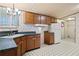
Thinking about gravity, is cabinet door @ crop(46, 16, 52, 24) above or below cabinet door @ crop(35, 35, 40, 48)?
above

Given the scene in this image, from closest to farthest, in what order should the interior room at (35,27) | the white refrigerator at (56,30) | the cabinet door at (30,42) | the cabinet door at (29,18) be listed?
the interior room at (35,27) → the cabinet door at (30,42) → the cabinet door at (29,18) → the white refrigerator at (56,30)

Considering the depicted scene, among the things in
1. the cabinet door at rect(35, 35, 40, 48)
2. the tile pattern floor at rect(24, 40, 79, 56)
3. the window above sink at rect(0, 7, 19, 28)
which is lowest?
the tile pattern floor at rect(24, 40, 79, 56)

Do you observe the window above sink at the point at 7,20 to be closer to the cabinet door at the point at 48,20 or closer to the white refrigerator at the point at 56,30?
the cabinet door at the point at 48,20

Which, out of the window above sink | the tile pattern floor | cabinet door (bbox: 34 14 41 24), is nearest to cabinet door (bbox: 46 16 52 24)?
cabinet door (bbox: 34 14 41 24)

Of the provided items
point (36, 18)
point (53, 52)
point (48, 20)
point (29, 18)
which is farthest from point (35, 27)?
point (53, 52)

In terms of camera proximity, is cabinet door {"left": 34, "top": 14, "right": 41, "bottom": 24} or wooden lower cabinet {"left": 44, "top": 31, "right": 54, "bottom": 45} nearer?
cabinet door {"left": 34, "top": 14, "right": 41, "bottom": 24}

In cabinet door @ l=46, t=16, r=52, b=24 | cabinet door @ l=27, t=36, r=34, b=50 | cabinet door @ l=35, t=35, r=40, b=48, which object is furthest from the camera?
cabinet door @ l=46, t=16, r=52, b=24

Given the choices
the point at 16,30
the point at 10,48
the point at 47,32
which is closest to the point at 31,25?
the point at 16,30

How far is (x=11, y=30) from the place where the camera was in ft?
10.4

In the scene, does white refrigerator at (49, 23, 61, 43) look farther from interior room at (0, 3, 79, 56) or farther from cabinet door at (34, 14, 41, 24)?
cabinet door at (34, 14, 41, 24)

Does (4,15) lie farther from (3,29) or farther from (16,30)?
(16,30)

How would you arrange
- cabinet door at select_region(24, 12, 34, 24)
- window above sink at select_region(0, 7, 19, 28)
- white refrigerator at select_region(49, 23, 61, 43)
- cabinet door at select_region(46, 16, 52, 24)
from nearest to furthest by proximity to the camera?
window above sink at select_region(0, 7, 19, 28) < cabinet door at select_region(24, 12, 34, 24) < cabinet door at select_region(46, 16, 52, 24) < white refrigerator at select_region(49, 23, 61, 43)

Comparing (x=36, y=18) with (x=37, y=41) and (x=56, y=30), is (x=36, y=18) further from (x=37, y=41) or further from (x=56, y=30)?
(x=56, y=30)

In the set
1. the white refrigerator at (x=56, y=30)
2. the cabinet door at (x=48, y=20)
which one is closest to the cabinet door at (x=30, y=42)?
the cabinet door at (x=48, y=20)
